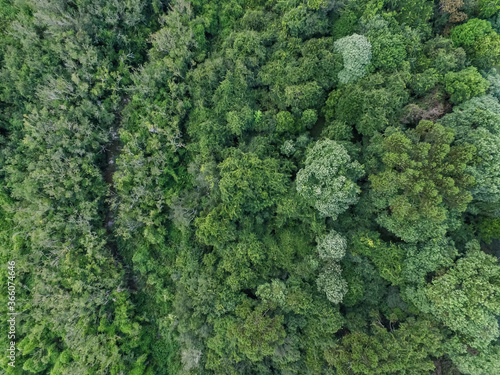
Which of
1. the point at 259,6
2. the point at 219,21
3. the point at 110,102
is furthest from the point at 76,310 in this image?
the point at 259,6

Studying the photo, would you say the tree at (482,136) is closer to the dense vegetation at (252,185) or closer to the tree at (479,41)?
the dense vegetation at (252,185)

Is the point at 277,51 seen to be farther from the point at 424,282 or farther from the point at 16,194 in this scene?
the point at 16,194

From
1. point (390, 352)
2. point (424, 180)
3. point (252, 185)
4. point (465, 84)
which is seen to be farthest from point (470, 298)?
point (252, 185)

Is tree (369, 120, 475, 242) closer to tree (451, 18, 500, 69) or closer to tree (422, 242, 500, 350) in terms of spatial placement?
tree (422, 242, 500, 350)

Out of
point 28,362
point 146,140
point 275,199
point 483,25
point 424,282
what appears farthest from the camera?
point 146,140

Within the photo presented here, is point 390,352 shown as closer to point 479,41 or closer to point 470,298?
point 470,298
